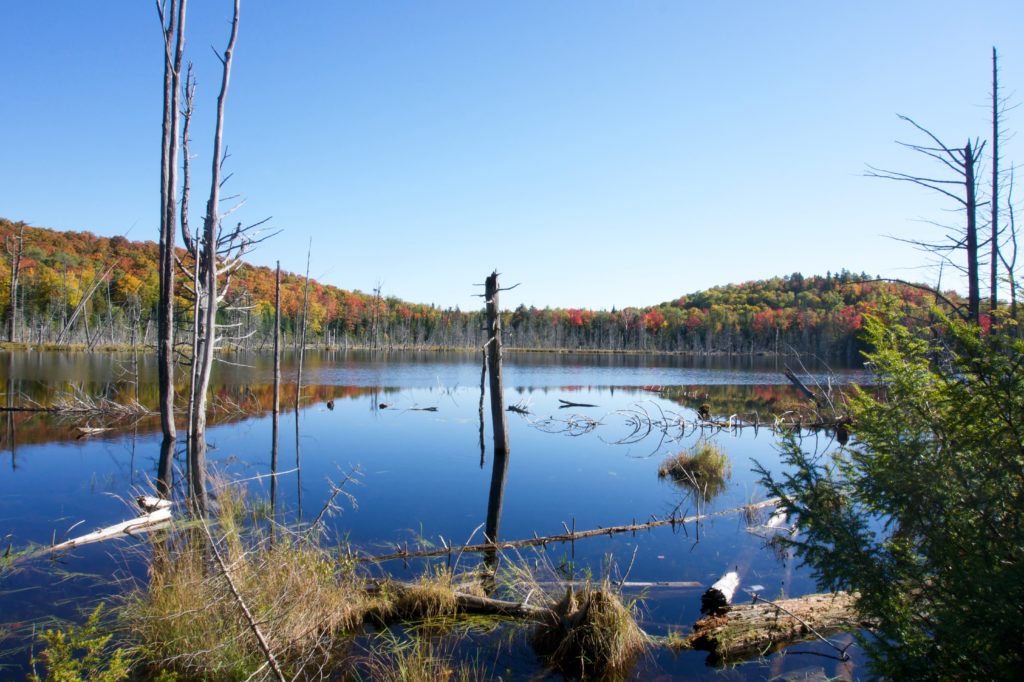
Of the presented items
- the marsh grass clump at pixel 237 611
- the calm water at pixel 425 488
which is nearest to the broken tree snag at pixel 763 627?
the calm water at pixel 425 488

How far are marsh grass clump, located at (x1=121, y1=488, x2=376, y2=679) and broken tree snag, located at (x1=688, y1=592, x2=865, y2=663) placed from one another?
133 inches

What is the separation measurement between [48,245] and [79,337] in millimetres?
66137

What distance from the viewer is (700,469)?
1366cm

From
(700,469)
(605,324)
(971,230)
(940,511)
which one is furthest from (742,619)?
(605,324)

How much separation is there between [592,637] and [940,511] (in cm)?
308

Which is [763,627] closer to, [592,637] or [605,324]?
[592,637]

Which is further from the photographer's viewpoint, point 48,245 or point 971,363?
point 48,245

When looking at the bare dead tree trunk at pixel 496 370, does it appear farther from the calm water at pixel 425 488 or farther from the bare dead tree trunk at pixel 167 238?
the bare dead tree trunk at pixel 167 238

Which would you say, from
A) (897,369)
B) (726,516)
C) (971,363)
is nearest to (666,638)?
(897,369)

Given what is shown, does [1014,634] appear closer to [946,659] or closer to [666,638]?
[946,659]

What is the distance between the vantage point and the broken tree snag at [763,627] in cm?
548

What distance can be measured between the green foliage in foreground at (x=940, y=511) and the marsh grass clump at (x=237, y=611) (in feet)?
11.3

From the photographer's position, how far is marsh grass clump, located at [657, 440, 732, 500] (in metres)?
13.2

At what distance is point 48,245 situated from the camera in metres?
10.8
